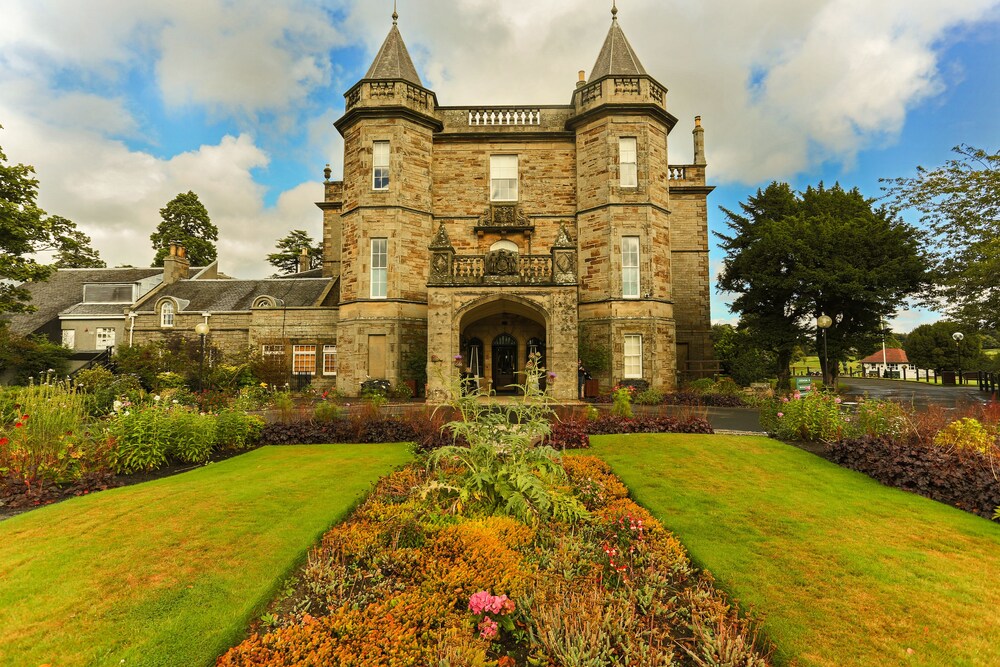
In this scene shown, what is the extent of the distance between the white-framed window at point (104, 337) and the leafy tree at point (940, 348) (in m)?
62.6

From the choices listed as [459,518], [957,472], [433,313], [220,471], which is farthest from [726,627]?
[433,313]

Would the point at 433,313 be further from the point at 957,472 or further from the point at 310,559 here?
the point at 957,472

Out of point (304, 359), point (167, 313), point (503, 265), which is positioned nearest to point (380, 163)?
point (503, 265)

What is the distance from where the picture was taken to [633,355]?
1981cm

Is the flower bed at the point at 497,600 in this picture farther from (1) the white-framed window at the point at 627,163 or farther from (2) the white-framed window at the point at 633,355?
(1) the white-framed window at the point at 627,163

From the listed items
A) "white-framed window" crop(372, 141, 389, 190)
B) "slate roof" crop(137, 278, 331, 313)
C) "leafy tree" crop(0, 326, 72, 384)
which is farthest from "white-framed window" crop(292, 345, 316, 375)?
"leafy tree" crop(0, 326, 72, 384)

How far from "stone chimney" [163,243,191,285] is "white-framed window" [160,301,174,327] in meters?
3.56

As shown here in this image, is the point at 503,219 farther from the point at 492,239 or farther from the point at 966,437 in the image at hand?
the point at 966,437

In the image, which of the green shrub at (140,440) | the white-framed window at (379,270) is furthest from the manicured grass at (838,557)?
the white-framed window at (379,270)

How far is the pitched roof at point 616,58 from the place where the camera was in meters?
21.5

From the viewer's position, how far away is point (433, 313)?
672 inches

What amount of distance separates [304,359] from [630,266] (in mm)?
17280

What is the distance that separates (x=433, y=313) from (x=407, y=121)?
10215 mm

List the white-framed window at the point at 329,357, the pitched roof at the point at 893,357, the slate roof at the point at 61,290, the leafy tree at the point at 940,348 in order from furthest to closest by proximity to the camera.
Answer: the pitched roof at the point at 893,357 → the leafy tree at the point at 940,348 → the slate roof at the point at 61,290 → the white-framed window at the point at 329,357
